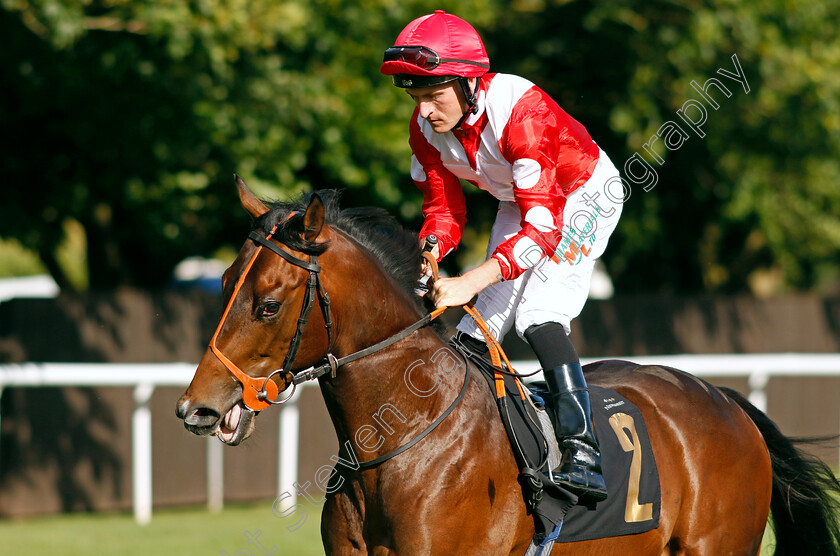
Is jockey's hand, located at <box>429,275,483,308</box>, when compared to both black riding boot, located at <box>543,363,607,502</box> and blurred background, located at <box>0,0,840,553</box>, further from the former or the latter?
blurred background, located at <box>0,0,840,553</box>

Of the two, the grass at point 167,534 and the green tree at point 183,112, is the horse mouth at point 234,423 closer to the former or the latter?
the grass at point 167,534

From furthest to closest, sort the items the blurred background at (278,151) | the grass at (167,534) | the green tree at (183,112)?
the green tree at (183,112) → the blurred background at (278,151) → the grass at (167,534)

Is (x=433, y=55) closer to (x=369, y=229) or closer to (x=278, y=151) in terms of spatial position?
(x=369, y=229)

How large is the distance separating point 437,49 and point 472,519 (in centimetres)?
154

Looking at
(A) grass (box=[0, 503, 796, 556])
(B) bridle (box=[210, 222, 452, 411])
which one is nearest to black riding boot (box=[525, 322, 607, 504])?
(B) bridle (box=[210, 222, 452, 411])

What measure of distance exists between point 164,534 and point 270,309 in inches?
192

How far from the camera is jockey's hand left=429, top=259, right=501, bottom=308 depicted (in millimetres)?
2998

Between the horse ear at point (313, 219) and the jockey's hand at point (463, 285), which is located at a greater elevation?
the horse ear at point (313, 219)

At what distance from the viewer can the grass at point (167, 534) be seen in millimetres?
6320

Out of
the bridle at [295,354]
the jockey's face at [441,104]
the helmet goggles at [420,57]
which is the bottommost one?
the bridle at [295,354]

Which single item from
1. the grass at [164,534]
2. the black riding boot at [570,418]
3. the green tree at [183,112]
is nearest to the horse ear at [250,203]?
the black riding boot at [570,418]

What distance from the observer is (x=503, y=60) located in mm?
10305

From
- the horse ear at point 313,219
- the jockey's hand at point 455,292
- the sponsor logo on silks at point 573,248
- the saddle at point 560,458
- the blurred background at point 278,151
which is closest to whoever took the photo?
the horse ear at point 313,219

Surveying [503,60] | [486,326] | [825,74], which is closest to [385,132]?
[503,60]
